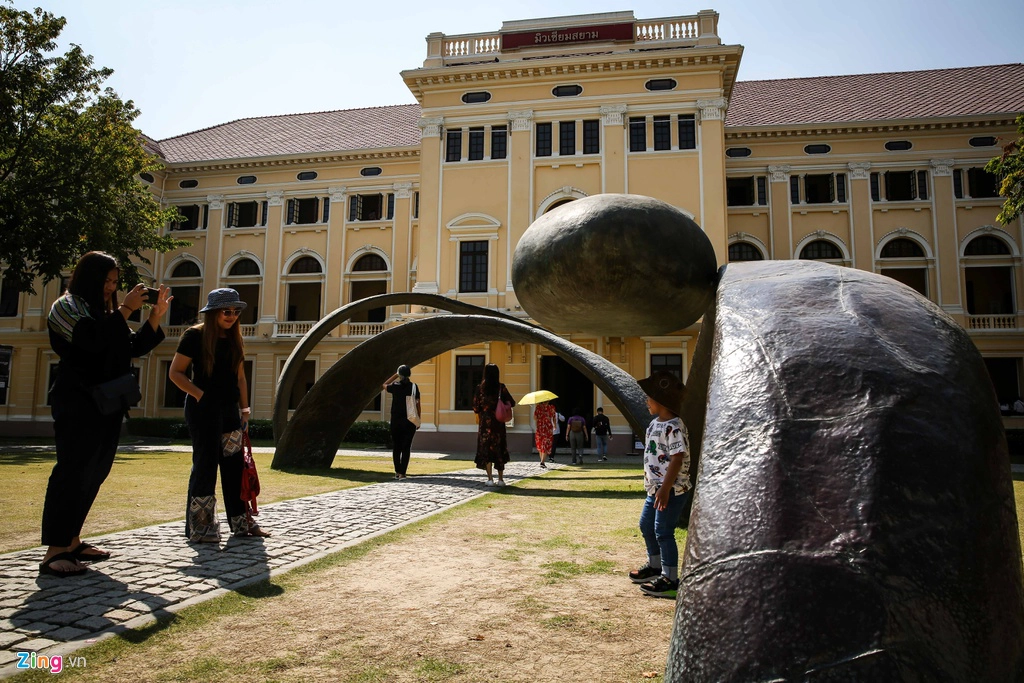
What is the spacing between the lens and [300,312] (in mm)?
38000

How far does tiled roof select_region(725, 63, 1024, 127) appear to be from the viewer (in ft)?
96.6

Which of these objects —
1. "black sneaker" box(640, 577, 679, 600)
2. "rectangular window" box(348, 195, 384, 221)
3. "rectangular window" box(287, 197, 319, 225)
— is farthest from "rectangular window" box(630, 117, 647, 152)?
"black sneaker" box(640, 577, 679, 600)

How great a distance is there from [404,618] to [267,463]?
10163 millimetres

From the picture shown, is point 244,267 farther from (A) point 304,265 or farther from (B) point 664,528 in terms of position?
Answer: (B) point 664,528

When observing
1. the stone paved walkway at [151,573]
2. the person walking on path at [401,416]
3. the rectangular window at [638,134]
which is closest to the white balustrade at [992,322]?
the rectangular window at [638,134]

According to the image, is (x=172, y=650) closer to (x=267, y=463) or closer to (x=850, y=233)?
(x=267, y=463)

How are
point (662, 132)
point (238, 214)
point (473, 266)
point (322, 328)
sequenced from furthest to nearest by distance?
1. point (238, 214)
2. point (473, 266)
3. point (662, 132)
4. point (322, 328)

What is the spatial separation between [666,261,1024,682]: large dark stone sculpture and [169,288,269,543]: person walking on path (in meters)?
3.84

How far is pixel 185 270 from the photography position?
3456 cm

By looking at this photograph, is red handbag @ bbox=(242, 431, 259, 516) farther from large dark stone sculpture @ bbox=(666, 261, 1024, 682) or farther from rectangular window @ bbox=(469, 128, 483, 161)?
rectangular window @ bbox=(469, 128, 483, 161)

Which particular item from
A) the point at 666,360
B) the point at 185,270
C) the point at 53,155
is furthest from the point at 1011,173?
the point at 185,270

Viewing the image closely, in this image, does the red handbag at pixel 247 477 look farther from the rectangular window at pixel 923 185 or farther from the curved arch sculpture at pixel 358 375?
the rectangular window at pixel 923 185

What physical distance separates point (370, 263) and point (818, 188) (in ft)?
64.9

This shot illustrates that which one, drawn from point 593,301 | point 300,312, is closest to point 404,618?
point 593,301
